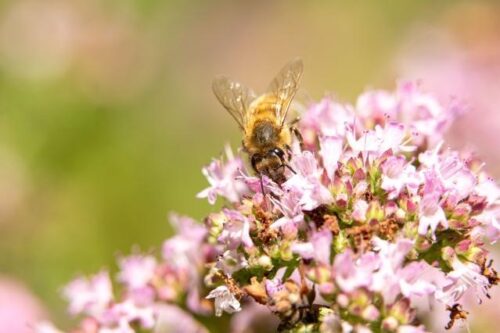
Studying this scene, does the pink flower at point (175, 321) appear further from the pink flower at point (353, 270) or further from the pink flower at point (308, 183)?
the pink flower at point (353, 270)

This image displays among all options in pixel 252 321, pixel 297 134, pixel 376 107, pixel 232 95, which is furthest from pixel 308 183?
pixel 232 95

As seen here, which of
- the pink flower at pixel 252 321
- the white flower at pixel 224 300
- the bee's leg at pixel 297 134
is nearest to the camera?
the white flower at pixel 224 300

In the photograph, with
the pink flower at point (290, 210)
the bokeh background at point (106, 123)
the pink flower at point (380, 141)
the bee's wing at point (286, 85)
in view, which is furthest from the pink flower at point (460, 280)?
the bokeh background at point (106, 123)

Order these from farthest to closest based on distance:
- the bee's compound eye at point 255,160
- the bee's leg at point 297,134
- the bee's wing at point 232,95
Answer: the bee's wing at point 232,95, the bee's leg at point 297,134, the bee's compound eye at point 255,160

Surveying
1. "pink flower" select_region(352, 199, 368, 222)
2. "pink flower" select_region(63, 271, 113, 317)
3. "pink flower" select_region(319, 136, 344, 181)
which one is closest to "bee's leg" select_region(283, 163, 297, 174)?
"pink flower" select_region(319, 136, 344, 181)

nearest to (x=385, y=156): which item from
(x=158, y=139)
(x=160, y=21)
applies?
(x=158, y=139)

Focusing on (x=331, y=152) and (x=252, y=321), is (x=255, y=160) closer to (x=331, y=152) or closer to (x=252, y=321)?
(x=331, y=152)
